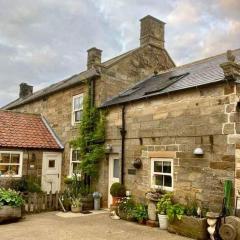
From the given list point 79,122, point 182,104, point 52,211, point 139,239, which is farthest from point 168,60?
point 139,239

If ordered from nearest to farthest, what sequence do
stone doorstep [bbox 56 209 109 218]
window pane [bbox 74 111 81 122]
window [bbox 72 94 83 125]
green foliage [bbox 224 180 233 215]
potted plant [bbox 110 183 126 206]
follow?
green foliage [bbox 224 180 233 215] → stone doorstep [bbox 56 209 109 218] → potted plant [bbox 110 183 126 206] → window [bbox 72 94 83 125] → window pane [bbox 74 111 81 122]

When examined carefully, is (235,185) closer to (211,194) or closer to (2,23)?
(211,194)

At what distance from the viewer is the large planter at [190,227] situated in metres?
8.57

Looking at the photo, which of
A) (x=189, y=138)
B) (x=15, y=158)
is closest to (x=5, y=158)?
(x=15, y=158)

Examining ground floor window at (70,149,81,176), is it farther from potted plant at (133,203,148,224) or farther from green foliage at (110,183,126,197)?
potted plant at (133,203,148,224)

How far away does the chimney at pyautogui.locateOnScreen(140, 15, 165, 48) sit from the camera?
17.8 meters

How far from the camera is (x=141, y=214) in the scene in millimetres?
10852

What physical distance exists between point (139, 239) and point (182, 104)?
473 cm

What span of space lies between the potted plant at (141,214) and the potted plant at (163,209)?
71 cm

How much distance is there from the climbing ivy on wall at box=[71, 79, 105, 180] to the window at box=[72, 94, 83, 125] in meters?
1.05

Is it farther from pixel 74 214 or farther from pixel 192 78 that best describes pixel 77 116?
pixel 192 78

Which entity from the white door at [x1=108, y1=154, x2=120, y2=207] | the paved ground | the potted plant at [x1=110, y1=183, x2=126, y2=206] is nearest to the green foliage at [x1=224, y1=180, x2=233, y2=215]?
the paved ground

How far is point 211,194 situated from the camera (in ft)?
30.7

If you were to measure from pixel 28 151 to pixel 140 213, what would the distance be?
714 cm
